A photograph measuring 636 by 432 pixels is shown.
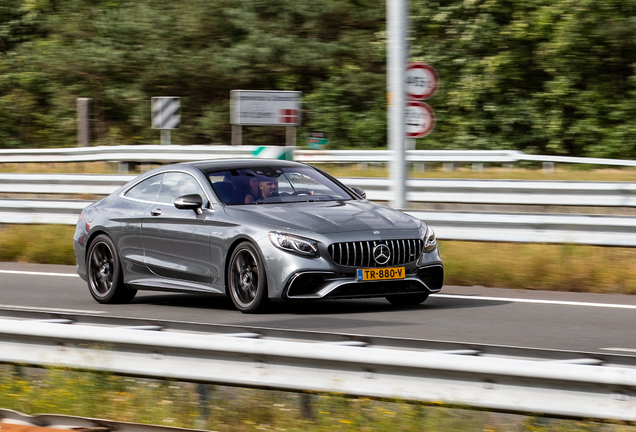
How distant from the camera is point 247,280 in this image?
9062 millimetres

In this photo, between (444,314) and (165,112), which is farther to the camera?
(165,112)

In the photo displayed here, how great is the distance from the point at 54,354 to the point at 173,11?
29.2m

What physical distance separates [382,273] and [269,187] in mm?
1445

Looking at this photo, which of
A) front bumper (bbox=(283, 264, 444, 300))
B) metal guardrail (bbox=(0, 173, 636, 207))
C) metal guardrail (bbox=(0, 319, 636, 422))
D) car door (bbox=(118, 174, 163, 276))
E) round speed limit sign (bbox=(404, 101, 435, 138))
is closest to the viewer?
metal guardrail (bbox=(0, 319, 636, 422))

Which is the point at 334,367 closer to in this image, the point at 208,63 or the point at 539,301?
the point at 539,301

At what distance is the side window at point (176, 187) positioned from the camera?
32.6 ft

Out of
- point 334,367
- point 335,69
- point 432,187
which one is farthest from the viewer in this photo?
point 335,69

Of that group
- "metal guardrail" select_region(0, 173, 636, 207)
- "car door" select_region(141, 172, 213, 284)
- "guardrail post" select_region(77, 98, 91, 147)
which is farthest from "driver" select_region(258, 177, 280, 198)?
"guardrail post" select_region(77, 98, 91, 147)

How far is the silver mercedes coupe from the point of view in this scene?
877cm

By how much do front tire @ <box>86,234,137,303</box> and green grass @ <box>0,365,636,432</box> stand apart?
179 inches

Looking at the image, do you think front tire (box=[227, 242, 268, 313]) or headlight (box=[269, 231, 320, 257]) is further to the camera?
front tire (box=[227, 242, 268, 313])

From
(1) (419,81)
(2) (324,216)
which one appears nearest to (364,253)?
(2) (324,216)

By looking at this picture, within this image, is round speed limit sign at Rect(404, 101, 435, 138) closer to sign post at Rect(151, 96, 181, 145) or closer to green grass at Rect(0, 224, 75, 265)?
green grass at Rect(0, 224, 75, 265)

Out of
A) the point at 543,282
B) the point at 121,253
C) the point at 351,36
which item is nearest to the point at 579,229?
the point at 543,282
